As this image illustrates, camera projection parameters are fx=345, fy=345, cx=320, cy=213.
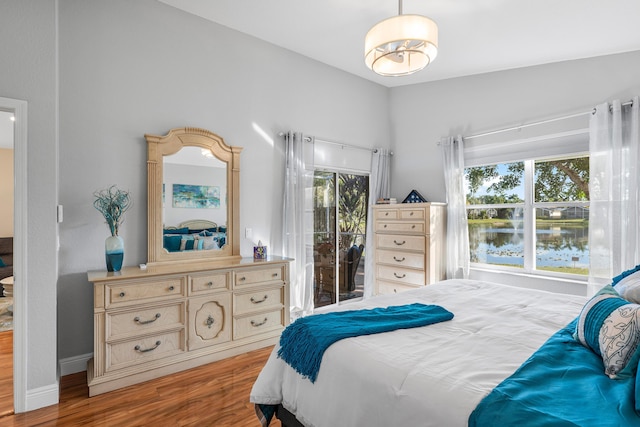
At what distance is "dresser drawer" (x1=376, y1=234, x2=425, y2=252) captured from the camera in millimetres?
3980

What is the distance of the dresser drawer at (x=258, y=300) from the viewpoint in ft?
10.1

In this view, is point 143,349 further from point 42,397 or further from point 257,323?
point 257,323

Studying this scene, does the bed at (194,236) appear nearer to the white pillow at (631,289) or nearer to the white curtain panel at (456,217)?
the white curtain panel at (456,217)

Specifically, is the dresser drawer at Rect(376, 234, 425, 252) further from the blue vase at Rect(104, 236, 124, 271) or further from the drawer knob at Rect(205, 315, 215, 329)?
the blue vase at Rect(104, 236, 124, 271)

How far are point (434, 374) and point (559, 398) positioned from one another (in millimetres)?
365

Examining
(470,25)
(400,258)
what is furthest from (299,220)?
(470,25)

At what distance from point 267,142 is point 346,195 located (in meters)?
1.33

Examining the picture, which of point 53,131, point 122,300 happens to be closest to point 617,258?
point 122,300

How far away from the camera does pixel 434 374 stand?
4.00 ft

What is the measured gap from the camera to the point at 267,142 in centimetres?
376

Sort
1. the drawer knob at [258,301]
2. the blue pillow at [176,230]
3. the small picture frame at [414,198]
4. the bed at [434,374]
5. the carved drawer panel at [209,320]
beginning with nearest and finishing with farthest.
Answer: the bed at [434,374]
the carved drawer panel at [209,320]
the blue pillow at [176,230]
the drawer knob at [258,301]
the small picture frame at [414,198]

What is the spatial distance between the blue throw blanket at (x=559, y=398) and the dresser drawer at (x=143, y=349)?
2359 millimetres

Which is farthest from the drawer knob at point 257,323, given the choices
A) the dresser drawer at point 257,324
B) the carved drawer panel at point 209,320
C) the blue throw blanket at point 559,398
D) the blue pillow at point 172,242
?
the blue throw blanket at point 559,398

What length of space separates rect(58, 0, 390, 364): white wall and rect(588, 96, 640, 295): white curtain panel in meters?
2.89
